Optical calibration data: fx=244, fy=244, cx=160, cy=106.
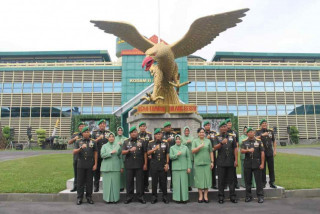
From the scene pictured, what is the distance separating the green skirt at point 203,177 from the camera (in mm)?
5359

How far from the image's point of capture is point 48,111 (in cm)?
3453

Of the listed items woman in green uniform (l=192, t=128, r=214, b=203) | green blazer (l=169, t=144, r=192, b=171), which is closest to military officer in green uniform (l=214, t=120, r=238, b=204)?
woman in green uniform (l=192, t=128, r=214, b=203)

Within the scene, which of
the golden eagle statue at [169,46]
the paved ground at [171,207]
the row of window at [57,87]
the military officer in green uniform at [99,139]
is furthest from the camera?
the row of window at [57,87]

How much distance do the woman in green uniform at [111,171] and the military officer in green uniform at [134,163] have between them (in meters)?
0.21

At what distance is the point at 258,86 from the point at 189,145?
3319 centimetres

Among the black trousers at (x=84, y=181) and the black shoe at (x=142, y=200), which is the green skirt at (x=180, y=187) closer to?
the black shoe at (x=142, y=200)

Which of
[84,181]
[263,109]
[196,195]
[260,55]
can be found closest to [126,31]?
[84,181]

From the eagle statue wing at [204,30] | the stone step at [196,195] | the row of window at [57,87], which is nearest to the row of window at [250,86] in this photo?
the row of window at [57,87]

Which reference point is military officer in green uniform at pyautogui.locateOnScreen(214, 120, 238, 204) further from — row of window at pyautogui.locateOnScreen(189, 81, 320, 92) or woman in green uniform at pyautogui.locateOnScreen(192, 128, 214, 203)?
row of window at pyautogui.locateOnScreen(189, 81, 320, 92)

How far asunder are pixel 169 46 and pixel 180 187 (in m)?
5.08

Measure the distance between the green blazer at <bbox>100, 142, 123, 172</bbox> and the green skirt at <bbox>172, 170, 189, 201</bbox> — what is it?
1342 millimetres

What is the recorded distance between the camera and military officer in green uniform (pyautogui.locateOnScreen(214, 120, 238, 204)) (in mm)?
5414

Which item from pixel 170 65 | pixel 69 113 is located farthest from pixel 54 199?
pixel 69 113

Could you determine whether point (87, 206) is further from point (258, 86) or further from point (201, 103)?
point (258, 86)
